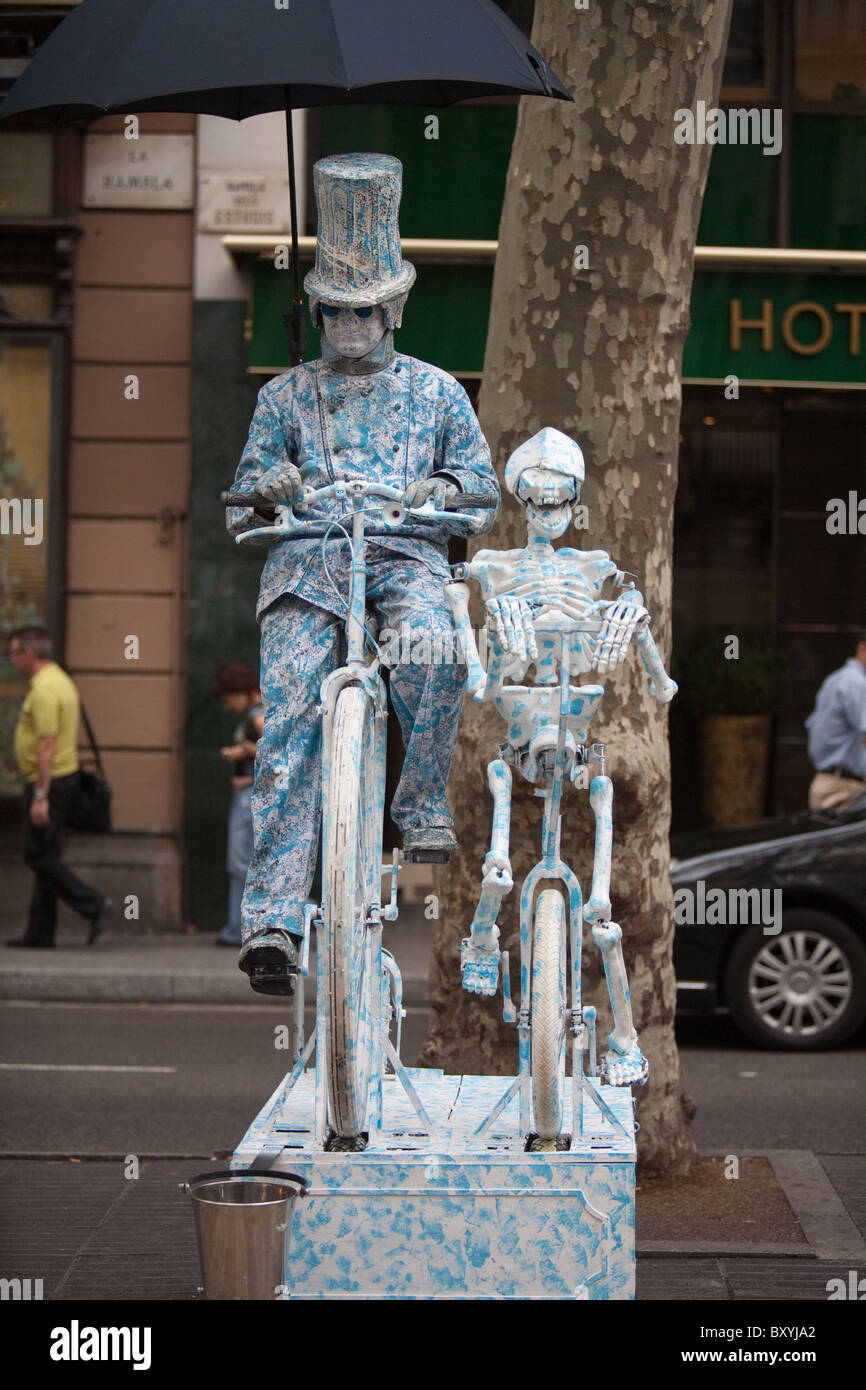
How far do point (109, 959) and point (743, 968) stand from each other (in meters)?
4.61

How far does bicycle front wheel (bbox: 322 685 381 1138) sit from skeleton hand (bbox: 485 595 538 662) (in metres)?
0.37

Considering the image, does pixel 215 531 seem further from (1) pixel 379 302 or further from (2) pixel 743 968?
(1) pixel 379 302

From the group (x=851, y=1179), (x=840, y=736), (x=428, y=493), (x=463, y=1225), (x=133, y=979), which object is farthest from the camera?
(x=840, y=736)

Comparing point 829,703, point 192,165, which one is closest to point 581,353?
point 829,703

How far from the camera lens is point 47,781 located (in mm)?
12953

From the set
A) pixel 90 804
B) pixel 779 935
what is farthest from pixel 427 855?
pixel 90 804

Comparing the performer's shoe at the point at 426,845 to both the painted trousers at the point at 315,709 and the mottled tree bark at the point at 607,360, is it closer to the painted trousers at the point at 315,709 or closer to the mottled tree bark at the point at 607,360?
the painted trousers at the point at 315,709

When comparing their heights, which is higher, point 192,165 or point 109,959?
point 192,165

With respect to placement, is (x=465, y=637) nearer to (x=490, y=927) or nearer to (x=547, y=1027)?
(x=490, y=927)

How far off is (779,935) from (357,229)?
19.5 feet

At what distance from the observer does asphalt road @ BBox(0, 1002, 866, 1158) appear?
8344 mm

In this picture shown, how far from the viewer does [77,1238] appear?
629 cm

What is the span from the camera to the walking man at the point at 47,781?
42.3ft

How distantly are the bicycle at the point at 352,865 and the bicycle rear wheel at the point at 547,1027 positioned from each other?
1.06ft
